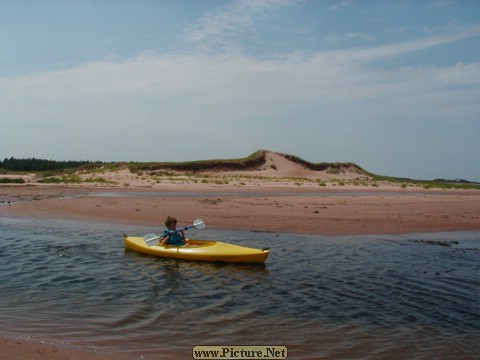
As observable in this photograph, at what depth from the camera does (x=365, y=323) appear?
6.24 meters

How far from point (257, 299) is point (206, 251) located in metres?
3.02

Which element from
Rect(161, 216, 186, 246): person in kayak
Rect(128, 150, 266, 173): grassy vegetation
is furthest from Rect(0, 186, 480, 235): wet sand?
Rect(128, 150, 266, 173): grassy vegetation

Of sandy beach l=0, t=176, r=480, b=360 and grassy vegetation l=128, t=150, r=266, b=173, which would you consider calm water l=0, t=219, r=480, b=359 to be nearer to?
sandy beach l=0, t=176, r=480, b=360

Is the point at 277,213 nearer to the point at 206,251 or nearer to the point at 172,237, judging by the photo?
the point at 172,237

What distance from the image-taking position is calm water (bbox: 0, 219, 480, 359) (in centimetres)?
543

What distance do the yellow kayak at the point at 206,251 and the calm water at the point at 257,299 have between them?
21 centimetres

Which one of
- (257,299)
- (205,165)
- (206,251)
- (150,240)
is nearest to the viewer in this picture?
(257,299)

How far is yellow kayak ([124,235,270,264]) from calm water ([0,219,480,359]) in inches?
8.3

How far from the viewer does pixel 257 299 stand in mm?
7309

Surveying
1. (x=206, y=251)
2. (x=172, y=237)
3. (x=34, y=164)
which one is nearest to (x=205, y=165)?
(x=34, y=164)

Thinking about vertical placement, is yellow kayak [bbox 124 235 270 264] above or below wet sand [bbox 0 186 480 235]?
below

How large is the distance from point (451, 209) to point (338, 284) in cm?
1289

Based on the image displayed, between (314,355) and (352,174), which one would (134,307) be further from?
(352,174)

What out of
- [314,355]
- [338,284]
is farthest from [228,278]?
[314,355]
